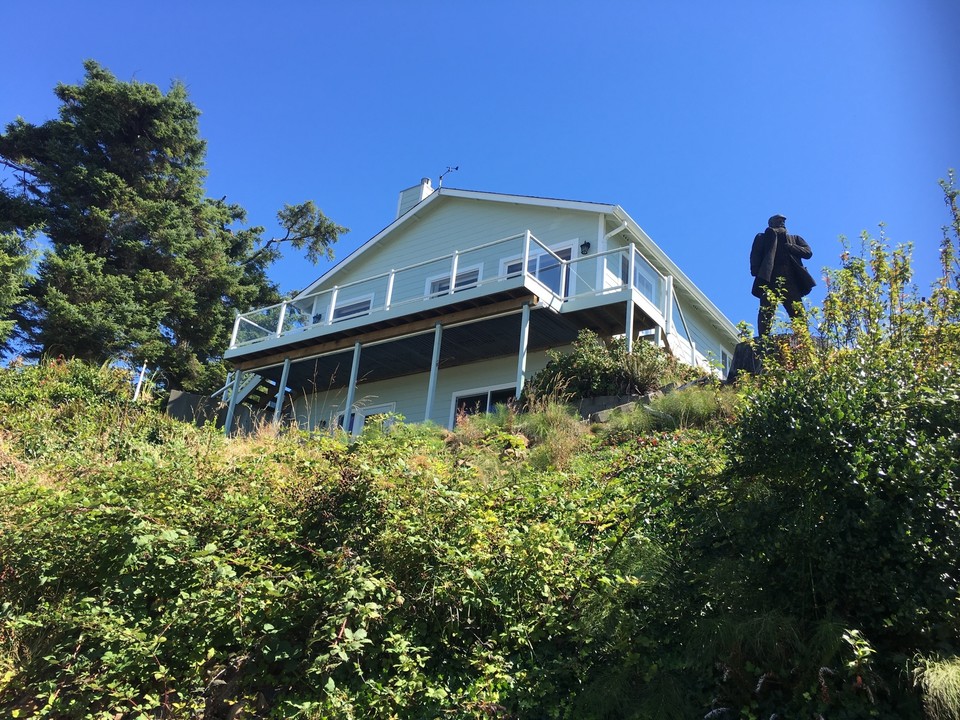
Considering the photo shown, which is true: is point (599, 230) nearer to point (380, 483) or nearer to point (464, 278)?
point (464, 278)

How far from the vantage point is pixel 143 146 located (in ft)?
85.6

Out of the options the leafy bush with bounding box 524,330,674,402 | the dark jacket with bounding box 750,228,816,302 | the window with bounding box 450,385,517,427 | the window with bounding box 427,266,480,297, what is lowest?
the leafy bush with bounding box 524,330,674,402

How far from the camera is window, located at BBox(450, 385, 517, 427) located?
52.9ft

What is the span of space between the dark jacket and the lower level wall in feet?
14.3

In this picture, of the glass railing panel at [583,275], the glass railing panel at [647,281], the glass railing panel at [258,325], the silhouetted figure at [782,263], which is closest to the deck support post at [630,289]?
the glass railing panel at [647,281]

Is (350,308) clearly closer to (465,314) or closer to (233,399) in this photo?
(233,399)

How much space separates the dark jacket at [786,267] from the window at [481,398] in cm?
555

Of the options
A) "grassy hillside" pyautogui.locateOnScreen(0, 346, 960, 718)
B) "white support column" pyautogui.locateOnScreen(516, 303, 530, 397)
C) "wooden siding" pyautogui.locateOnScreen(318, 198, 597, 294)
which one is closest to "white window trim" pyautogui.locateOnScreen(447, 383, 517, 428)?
"white support column" pyautogui.locateOnScreen(516, 303, 530, 397)

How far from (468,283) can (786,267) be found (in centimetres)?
766

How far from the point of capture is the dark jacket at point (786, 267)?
1331cm

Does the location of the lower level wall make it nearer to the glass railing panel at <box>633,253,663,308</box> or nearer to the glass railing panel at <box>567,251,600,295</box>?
the glass railing panel at <box>567,251,600,295</box>

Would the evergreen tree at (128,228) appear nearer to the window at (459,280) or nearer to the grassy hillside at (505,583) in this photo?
the window at (459,280)

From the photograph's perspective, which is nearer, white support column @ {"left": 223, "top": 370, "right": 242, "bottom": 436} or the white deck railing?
the white deck railing

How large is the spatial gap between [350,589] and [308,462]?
1321mm
